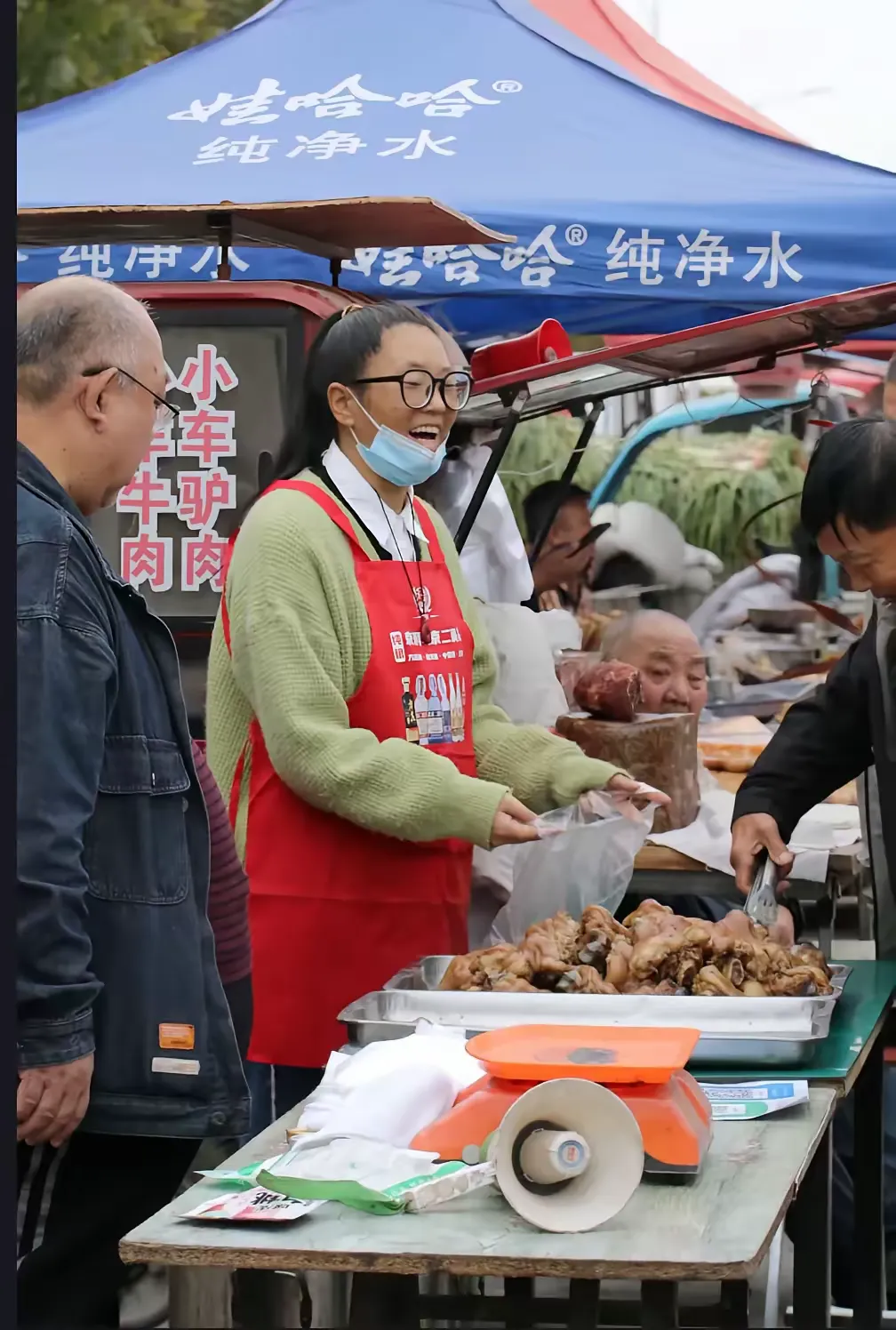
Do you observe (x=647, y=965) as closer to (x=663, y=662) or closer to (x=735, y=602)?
(x=663, y=662)

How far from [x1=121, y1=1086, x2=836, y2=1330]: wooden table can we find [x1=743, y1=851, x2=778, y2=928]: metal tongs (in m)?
1.11

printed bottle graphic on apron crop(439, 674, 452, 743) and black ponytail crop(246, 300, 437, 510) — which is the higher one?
black ponytail crop(246, 300, 437, 510)

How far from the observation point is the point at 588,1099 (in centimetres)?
177

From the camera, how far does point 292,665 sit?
3.01m

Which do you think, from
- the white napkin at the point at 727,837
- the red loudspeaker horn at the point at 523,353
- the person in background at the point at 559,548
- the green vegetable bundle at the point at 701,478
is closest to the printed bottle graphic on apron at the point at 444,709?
the white napkin at the point at 727,837

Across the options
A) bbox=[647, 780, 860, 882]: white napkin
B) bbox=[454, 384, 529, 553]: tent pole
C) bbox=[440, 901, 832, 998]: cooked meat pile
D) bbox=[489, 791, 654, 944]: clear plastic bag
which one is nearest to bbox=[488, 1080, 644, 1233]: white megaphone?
bbox=[440, 901, 832, 998]: cooked meat pile

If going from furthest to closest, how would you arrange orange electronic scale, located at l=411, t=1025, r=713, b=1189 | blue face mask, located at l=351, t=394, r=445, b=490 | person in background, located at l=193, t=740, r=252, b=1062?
blue face mask, located at l=351, t=394, r=445, b=490 < person in background, located at l=193, t=740, r=252, b=1062 < orange electronic scale, located at l=411, t=1025, r=713, b=1189

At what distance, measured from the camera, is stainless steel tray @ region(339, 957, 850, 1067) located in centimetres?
237

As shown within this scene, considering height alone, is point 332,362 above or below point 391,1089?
above

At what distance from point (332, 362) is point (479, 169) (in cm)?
172

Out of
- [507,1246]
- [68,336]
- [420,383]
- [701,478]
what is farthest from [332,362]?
[701,478]

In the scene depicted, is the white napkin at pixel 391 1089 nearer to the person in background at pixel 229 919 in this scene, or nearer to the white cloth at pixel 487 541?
the person in background at pixel 229 919

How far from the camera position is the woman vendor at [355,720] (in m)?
3.02

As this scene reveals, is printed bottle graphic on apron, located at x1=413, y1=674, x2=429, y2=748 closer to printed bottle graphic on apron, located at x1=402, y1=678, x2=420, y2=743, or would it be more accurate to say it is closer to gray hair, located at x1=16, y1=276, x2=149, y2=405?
printed bottle graphic on apron, located at x1=402, y1=678, x2=420, y2=743
